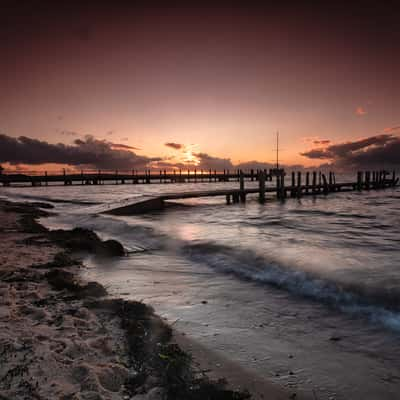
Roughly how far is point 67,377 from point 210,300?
2655 mm

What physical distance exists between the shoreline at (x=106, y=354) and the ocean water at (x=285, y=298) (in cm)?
37

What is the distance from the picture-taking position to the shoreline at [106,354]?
2.38 meters

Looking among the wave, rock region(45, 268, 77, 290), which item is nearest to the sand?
rock region(45, 268, 77, 290)

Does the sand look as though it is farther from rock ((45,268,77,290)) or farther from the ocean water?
the ocean water

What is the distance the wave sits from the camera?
4.69m

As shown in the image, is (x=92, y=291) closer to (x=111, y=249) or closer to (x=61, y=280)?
(x=61, y=280)

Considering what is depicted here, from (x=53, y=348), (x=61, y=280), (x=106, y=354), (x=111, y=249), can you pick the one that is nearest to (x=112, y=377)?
(x=106, y=354)

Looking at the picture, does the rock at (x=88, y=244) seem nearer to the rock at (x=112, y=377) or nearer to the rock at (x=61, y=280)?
the rock at (x=61, y=280)

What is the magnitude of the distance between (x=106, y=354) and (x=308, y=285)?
4.35 metres

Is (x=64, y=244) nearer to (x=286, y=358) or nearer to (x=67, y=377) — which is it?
(x=67, y=377)

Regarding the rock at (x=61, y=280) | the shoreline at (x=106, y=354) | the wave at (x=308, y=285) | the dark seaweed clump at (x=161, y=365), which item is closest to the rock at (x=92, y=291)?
the shoreline at (x=106, y=354)

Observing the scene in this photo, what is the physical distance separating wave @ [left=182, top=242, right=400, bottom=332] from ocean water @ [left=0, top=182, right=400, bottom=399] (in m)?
0.02

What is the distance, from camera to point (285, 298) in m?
5.12

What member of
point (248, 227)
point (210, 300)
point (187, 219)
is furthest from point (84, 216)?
point (210, 300)
